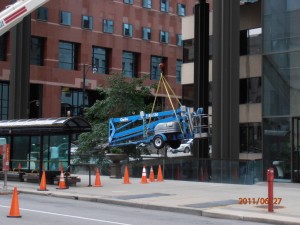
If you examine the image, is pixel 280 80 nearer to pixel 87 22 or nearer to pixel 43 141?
pixel 43 141

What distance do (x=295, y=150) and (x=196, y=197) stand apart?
8.97 meters

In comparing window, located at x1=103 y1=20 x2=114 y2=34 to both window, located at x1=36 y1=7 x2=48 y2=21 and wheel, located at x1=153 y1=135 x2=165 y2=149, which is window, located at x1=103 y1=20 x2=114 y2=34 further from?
wheel, located at x1=153 y1=135 x2=165 y2=149

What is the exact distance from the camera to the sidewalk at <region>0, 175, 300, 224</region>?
1502cm

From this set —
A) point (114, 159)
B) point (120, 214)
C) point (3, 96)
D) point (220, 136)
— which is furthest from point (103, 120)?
point (3, 96)

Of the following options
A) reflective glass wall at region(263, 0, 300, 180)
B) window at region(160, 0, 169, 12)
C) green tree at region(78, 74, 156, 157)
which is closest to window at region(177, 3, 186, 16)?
window at region(160, 0, 169, 12)

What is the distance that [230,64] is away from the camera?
1071 inches

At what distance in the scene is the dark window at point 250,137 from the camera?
3431 cm

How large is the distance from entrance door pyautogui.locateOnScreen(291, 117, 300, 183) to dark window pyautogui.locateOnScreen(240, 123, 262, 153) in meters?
7.52

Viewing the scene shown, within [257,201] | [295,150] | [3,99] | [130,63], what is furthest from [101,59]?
[257,201]

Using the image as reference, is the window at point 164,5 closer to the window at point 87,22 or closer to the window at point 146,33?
the window at point 146,33

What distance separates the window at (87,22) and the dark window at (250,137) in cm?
3970

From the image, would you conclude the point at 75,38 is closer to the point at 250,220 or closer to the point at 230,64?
the point at 230,64

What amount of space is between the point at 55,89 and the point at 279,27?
4470 cm

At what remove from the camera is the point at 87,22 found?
70.9m
